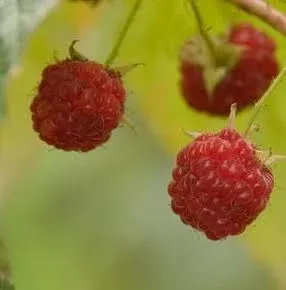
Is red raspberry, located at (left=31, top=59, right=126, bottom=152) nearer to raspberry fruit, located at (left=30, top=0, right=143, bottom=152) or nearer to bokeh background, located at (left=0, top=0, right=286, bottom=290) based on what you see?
raspberry fruit, located at (left=30, top=0, right=143, bottom=152)

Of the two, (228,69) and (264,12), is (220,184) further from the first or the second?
(228,69)

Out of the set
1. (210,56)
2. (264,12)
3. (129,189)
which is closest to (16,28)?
(264,12)

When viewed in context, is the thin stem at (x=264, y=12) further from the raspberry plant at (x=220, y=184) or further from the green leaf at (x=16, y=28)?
the green leaf at (x=16, y=28)

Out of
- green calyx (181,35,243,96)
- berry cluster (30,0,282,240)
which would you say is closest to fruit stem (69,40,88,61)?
berry cluster (30,0,282,240)

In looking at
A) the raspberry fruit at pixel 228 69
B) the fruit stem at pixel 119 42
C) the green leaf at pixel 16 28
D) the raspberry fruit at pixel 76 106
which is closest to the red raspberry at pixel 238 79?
the raspberry fruit at pixel 228 69

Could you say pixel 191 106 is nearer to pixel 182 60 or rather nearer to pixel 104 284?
pixel 182 60

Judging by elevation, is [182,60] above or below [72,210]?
above

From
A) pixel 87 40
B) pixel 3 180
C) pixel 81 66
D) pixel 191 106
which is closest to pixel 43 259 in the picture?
pixel 3 180
